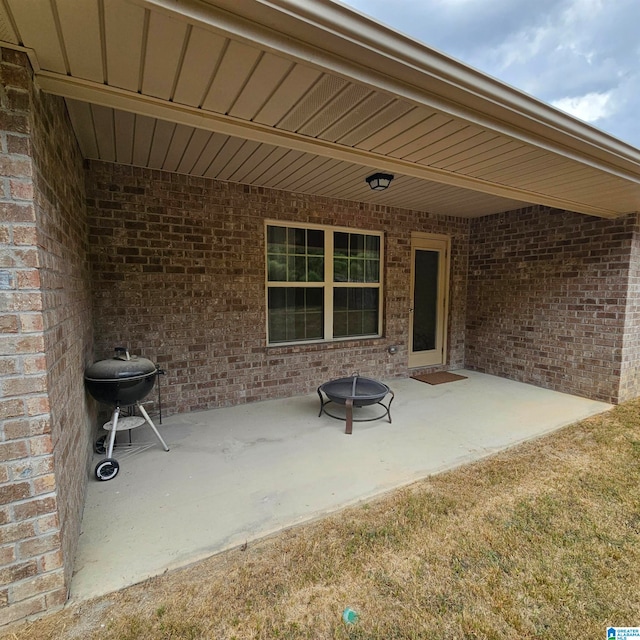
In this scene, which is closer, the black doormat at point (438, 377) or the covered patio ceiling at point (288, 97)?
the covered patio ceiling at point (288, 97)

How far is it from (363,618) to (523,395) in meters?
4.26

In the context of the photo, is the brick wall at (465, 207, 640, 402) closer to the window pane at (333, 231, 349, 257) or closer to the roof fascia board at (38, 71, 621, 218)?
the roof fascia board at (38, 71, 621, 218)

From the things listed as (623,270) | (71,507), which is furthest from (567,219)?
(71,507)

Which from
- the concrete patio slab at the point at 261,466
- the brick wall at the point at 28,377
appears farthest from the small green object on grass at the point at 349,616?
the brick wall at the point at 28,377

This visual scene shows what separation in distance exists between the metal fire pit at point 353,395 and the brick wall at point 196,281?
0.84 meters

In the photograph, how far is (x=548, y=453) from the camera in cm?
313

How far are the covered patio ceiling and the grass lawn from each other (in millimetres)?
2468

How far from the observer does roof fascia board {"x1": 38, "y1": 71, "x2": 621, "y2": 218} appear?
1.76m

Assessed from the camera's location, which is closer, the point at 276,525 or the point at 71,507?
the point at 71,507

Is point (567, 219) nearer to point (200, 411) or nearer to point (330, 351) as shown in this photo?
point (330, 351)

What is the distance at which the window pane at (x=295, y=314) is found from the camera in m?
4.60

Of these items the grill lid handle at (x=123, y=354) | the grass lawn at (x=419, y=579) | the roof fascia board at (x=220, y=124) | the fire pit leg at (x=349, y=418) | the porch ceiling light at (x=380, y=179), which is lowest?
the grass lawn at (x=419, y=579)

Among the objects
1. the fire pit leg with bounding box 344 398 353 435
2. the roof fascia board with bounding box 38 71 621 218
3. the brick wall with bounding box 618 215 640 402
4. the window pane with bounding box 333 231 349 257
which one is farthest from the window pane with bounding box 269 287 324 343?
the brick wall with bounding box 618 215 640 402

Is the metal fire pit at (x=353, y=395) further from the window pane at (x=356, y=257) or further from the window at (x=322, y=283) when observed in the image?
the window pane at (x=356, y=257)
